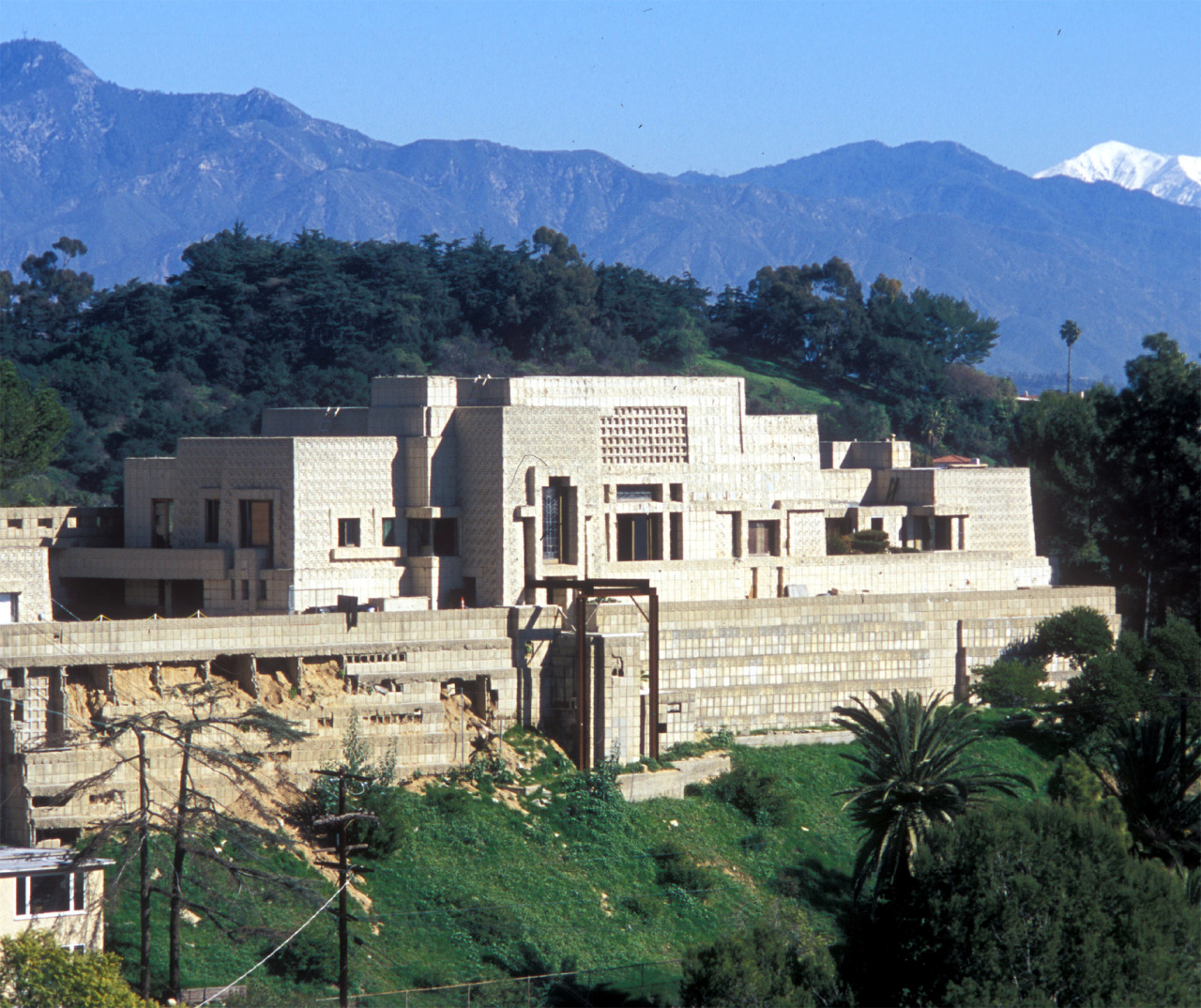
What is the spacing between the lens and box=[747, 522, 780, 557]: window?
49.8 m

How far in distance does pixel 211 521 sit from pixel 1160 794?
22.3 meters

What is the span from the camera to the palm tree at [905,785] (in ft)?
115

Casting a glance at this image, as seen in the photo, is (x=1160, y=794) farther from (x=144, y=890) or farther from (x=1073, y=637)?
(x=144, y=890)

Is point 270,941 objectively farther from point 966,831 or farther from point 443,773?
point 966,831

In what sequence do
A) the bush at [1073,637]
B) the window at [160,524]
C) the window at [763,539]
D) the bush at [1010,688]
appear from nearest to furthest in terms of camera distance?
the window at [160,524]
the bush at [1010,688]
the bush at [1073,637]
the window at [763,539]

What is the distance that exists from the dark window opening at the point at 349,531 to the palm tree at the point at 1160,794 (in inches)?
700

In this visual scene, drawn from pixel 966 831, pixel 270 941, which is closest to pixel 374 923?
pixel 270 941

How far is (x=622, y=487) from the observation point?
47.3 metres

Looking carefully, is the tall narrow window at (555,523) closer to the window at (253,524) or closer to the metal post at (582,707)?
the metal post at (582,707)

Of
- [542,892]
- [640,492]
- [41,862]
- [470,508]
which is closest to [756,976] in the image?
[542,892]

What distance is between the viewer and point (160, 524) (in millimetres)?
44281

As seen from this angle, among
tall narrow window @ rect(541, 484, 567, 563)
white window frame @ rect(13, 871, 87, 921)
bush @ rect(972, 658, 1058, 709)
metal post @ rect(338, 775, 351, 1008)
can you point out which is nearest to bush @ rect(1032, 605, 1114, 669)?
bush @ rect(972, 658, 1058, 709)

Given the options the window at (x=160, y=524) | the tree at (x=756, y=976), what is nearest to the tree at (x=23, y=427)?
the window at (x=160, y=524)

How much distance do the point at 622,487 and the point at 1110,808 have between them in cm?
1515
